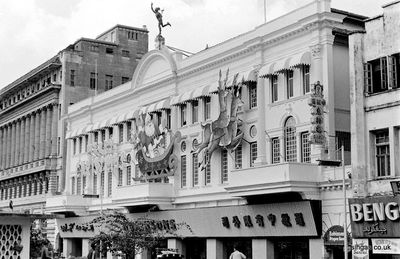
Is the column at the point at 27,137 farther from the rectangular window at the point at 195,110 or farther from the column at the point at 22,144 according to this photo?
the rectangular window at the point at 195,110

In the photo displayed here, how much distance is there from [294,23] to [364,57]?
21.2 feet

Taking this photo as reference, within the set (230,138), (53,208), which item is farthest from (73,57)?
(230,138)

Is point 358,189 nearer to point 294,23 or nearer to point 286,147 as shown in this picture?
point 286,147

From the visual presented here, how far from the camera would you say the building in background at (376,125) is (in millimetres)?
32688

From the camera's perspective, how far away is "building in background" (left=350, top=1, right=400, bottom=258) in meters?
32.7

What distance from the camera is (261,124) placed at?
1646 inches

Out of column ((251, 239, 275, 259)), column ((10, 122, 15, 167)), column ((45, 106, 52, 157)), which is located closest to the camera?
column ((251, 239, 275, 259))

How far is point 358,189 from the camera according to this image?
34000mm

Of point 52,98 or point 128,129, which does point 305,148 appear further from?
point 52,98

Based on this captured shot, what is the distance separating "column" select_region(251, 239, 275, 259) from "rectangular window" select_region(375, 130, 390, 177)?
→ 9786 millimetres

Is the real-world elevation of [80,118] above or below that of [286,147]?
above

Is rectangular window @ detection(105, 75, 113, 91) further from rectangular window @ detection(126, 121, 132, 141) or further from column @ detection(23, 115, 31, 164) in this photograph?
rectangular window @ detection(126, 121, 132, 141)

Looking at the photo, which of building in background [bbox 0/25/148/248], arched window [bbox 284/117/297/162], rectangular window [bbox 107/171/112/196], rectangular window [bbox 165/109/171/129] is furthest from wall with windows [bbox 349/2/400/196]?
building in background [bbox 0/25/148/248]

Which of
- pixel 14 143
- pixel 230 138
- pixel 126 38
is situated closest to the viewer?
pixel 230 138
